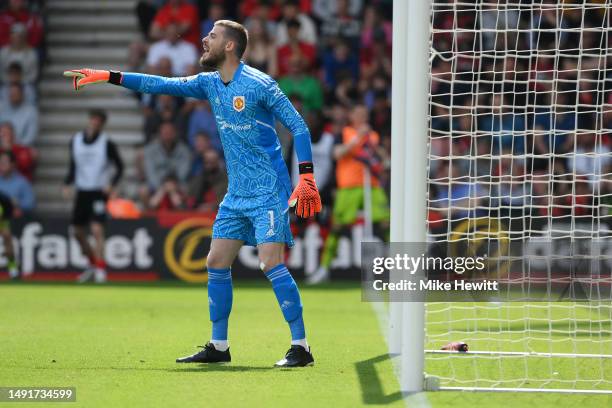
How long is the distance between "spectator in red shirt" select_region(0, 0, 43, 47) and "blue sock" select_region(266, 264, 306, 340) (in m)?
12.7

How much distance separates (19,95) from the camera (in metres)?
18.2

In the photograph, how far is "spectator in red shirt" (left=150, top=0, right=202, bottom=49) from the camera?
60.7ft

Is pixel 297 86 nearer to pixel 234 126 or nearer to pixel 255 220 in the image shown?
pixel 234 126

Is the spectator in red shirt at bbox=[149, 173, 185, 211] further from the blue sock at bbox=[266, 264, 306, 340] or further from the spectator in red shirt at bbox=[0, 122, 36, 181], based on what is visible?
the blue sock at bbox=[266, 264, 306, 340]

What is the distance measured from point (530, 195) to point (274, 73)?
31.6 ft

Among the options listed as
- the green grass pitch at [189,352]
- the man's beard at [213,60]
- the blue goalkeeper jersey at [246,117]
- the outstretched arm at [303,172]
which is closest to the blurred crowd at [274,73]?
the green grass pitch at [189,352]

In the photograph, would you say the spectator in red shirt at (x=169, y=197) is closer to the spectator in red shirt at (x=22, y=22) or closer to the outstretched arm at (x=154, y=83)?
the spectator in red shirt at (x=22, y=22)

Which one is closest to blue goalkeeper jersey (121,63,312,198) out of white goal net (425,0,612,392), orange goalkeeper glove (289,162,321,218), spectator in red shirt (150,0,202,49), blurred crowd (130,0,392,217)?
orange goalkeeper glove (289,162,321,218)

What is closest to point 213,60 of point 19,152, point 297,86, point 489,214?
point 489,214

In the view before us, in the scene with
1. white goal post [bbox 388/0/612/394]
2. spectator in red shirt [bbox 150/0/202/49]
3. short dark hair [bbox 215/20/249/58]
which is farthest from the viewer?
spectator in red shirt [bbox 150/0/202/49]

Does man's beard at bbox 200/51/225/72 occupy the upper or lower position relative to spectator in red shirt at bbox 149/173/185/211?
upper

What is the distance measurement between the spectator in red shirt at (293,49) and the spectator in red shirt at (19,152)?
411 centimetres

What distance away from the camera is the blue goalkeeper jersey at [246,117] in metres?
7.59

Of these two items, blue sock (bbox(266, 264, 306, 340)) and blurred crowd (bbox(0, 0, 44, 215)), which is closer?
blue sock (bbox(266, 264, 306, 340))
